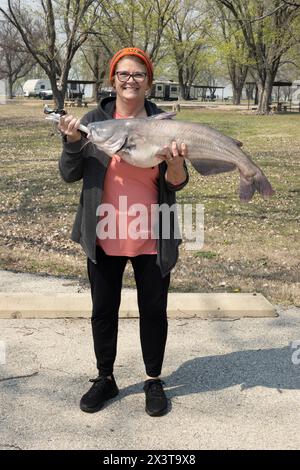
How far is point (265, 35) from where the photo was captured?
3447cm

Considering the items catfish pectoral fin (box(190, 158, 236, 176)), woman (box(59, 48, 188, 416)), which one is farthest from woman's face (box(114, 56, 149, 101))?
catfish pectoral fin (box(190, 158, 236, 176))

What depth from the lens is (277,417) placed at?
3064 millimetres

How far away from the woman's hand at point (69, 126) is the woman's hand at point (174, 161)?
0.42 m

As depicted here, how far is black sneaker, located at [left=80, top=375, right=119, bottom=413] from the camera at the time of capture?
3.10 metres

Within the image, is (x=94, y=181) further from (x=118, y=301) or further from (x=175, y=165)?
(x=118, y=301)

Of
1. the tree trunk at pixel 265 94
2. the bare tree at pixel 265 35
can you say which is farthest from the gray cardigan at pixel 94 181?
the tree trunk at pixel 265 94

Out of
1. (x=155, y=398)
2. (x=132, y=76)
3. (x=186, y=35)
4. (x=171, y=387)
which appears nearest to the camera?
(x=132, y=76)

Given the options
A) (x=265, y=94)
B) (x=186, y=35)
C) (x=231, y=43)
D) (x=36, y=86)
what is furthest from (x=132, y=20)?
(x=36, y=86)

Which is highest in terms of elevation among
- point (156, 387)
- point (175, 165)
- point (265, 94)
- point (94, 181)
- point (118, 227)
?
point (265, 94)

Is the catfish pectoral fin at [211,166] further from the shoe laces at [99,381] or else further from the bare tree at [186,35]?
the bare tree at [186,35]

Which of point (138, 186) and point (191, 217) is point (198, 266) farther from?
point (138, 186)

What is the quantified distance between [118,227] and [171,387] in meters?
1.13
